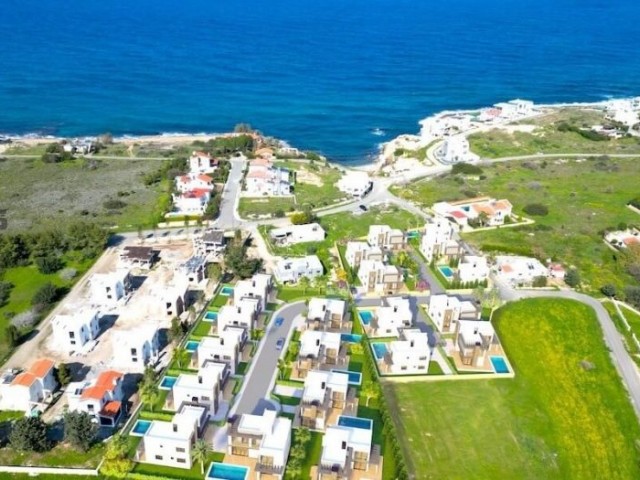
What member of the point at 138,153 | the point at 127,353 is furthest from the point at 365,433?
the point at 138,153

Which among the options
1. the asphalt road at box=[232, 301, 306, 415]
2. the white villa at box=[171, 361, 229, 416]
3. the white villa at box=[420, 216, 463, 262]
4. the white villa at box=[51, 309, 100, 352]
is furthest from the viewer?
the white villa at box=[420, 216, 463, 262]

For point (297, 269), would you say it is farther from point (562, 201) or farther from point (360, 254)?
point (562, 201)

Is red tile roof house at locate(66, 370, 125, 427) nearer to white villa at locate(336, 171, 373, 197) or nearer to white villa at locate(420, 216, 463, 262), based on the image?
white villa at locate(420, 216, 463, 262)

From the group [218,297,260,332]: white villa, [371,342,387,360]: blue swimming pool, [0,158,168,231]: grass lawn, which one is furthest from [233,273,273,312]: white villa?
[0,158,168,231]: grass lawn

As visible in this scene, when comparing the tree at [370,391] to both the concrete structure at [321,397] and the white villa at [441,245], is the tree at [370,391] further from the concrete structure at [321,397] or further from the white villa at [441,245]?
the white villa at [441,245]

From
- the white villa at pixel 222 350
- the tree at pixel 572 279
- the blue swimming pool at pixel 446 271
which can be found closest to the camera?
the white villa at pixel 222 350

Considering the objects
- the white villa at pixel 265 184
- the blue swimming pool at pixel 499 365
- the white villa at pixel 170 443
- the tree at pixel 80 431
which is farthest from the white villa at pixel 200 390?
the white villa at pixel 265 184

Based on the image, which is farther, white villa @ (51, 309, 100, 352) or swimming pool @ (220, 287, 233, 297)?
swimming pool @ (220, 287, 233, 297)
